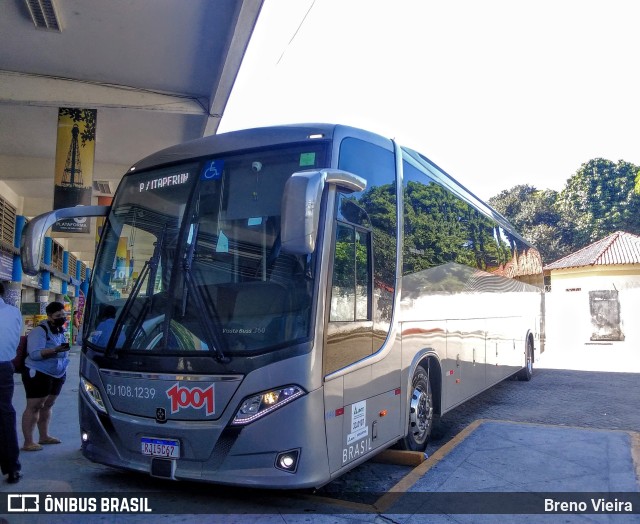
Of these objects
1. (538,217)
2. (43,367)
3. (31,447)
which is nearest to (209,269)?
(43,367)

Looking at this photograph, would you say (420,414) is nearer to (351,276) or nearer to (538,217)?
(351,276)

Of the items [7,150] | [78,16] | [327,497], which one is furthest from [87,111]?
[327,497]

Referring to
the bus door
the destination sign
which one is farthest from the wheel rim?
the destination sign

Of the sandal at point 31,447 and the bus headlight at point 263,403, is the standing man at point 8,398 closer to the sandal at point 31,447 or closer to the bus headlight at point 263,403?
the sandal at point 31,447

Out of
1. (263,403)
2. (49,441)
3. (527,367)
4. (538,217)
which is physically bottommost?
(49,441)

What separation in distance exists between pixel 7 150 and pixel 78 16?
788cm

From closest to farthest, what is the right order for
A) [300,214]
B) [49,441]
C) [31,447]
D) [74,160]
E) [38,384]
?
[300,214] → [38,384] → [31,447] → [49,441] → [74,160]

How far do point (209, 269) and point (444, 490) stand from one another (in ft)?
9.04

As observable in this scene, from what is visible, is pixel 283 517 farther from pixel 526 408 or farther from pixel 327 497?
pixel 526 408

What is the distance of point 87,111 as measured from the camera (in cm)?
1289

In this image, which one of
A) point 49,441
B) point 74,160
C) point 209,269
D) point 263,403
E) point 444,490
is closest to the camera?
point 263,403

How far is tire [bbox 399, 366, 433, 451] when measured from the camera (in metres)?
6.62

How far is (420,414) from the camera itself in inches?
271

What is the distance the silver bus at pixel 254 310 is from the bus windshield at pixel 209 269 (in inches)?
0.5
